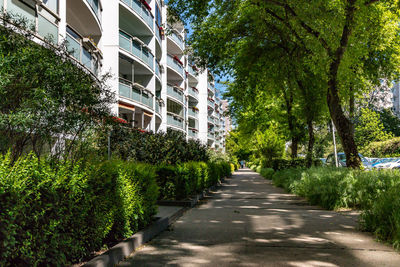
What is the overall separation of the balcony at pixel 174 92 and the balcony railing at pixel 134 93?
334 inches

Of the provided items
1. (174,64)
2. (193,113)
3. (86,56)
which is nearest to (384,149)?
(174,64)

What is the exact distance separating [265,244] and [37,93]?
404cm

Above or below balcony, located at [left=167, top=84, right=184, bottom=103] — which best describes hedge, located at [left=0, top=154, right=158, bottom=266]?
below

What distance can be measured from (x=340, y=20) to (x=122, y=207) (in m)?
9.59

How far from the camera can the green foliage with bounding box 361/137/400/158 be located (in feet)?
105

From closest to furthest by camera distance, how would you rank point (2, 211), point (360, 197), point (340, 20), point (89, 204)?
point (2, 211) < point (89, 204) < point (360, 197) < point (340, 20)

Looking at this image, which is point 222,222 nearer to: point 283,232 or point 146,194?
point 283,232

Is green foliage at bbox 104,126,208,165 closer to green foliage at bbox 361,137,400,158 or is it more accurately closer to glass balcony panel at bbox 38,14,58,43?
glass balcony panel at bbox 38,14,58,43

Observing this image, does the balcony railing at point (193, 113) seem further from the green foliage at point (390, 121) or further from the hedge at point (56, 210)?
the hedge at point (56, 210)

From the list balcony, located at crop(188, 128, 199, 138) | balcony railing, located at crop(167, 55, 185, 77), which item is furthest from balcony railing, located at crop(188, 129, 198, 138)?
balcony railing, located at crop(167, 55, 185, 77)

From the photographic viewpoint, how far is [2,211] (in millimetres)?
2750

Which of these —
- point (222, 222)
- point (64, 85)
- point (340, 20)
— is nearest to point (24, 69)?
point (64, 85)

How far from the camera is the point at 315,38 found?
11508 mm

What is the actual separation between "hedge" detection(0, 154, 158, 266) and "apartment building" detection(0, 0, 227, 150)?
2.80 metres
